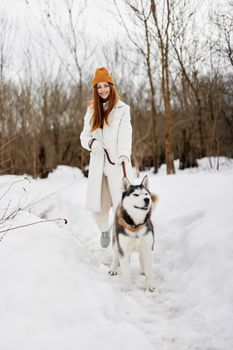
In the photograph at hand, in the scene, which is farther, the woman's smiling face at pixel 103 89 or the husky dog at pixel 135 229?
the woman's smiling face at pixel 103 89

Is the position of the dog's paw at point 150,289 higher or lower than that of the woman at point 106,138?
lower

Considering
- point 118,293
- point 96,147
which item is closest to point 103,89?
point 96,147

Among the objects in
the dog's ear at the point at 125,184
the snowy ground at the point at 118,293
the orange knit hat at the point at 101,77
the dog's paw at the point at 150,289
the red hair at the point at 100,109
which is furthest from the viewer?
the red hair at the point at 100,109

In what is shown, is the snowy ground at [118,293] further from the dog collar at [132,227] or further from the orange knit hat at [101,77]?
the orange knit hat at [101,77]

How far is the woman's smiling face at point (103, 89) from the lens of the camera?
3.46m

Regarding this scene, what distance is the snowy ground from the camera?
1.89m

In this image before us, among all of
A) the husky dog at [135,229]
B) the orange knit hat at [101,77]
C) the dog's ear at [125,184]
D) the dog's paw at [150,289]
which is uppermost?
the orange knit hat at [101,77]

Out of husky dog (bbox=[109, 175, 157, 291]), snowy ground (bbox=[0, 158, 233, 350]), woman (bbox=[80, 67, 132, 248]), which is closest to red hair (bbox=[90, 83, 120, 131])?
woman (bbox=[80, 67, 132, 248])

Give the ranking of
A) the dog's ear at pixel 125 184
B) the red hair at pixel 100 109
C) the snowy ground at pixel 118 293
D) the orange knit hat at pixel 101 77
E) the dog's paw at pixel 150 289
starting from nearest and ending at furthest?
the snowy ground at pixel 118 293
the dog's paw at pixel 150 289
the dog's ear at pixel 125 184
the orange knit hat at pixel 101 77
the red hair at pixel 100 109

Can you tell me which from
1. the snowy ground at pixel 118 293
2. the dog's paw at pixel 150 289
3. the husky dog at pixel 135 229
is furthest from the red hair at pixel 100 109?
the dog's paw at pixel 150 289

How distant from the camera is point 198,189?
517cm

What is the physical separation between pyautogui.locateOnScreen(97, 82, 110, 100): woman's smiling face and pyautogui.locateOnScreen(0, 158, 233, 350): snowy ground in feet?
5.02

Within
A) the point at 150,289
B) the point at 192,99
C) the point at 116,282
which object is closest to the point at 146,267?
the point at 150,289

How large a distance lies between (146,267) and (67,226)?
306 centimetres
